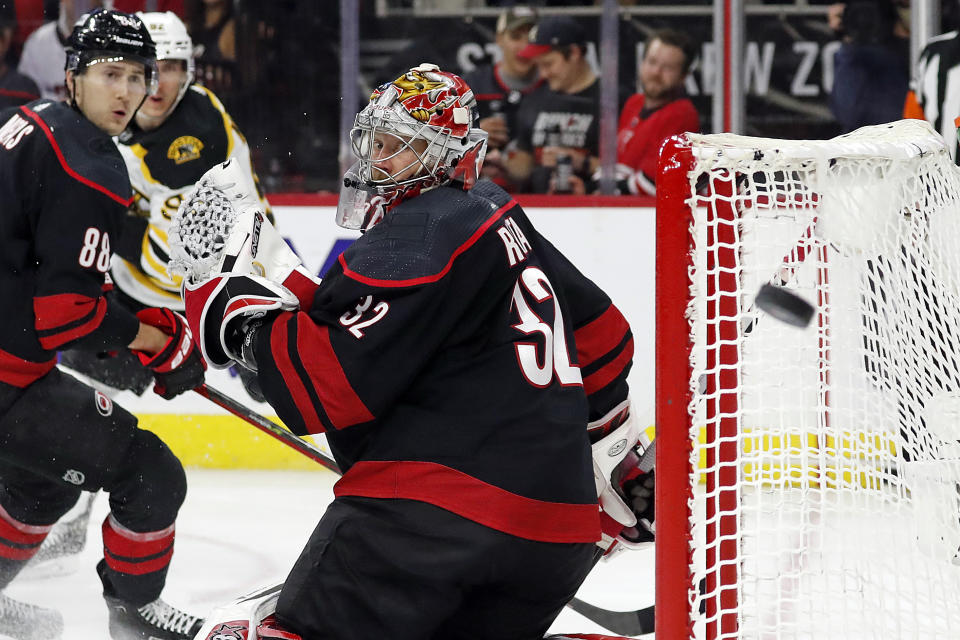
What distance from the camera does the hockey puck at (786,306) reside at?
131 cm

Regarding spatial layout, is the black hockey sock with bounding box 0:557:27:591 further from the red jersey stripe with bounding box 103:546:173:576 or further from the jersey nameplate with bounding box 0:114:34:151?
the jersey nameplate with bounding box 0:114:34:151

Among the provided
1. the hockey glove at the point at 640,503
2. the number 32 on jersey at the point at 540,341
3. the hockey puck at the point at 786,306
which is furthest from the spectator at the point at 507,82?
the hockey puck at the point at 786,306

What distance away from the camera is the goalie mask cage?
4.64ft

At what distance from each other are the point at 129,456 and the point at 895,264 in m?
1.36

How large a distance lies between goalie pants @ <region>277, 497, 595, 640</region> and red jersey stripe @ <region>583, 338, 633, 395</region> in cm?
37

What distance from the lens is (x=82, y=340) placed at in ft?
6.99

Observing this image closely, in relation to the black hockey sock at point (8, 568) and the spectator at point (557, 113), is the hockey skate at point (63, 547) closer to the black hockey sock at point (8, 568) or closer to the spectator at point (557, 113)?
the black hockey sock at point (8, 568)

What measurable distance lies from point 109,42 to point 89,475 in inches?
30.3

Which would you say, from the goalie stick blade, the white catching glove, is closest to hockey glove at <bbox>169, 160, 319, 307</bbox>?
the white catching glove

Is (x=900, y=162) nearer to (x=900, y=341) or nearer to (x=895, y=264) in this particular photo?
(x=895, y=264)

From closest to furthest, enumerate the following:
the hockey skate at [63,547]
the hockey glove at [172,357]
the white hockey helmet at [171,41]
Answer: the hockey glove at [172,357]
the hockey skate at [63,547]
the white hockey helmet at [171,41]

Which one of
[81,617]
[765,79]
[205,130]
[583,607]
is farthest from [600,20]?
[81,617]

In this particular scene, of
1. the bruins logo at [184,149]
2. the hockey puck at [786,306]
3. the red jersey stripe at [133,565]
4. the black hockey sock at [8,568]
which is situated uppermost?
the hockey puck at [786,306]

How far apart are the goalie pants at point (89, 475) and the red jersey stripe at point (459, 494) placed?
0.88 m
